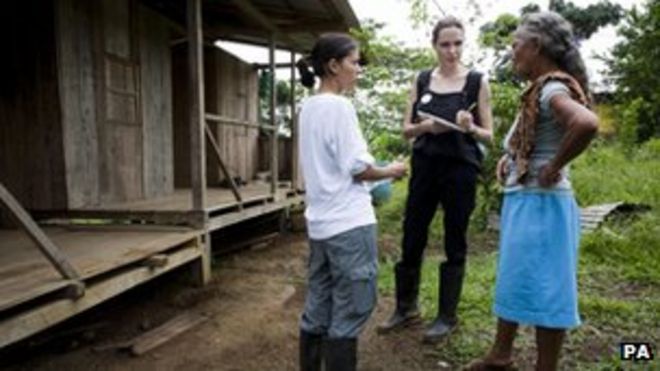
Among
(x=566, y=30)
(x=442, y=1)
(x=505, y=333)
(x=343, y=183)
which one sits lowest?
(x=505, y=333)

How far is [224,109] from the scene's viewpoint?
31.7ft

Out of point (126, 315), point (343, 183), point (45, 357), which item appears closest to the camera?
point (343, 183)

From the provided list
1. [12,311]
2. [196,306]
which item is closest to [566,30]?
[12,311]

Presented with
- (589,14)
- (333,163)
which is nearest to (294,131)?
(333,163)

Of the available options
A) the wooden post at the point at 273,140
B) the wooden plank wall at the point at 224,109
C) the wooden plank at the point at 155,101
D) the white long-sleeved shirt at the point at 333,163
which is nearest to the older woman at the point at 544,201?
the white long-sleeved shirt at the point at 333,163

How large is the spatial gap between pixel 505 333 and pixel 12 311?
2431 mm

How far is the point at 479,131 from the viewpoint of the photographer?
3543 millimetres

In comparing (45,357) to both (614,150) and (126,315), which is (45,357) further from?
(614,150)

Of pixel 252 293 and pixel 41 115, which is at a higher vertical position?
pixel 41 115

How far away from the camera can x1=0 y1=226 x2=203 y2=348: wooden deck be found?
304 cm

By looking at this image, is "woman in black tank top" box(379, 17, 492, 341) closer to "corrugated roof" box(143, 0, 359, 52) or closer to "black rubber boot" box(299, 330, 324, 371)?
"black rubber boot" box(299, 330, 324, 371)

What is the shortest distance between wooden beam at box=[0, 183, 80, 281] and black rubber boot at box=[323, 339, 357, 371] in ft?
4.88

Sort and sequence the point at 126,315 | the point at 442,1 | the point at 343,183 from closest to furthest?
the point at 343,183 → the point at 126,315 → the point at 442,1

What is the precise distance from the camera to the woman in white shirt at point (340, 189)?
2.64m
